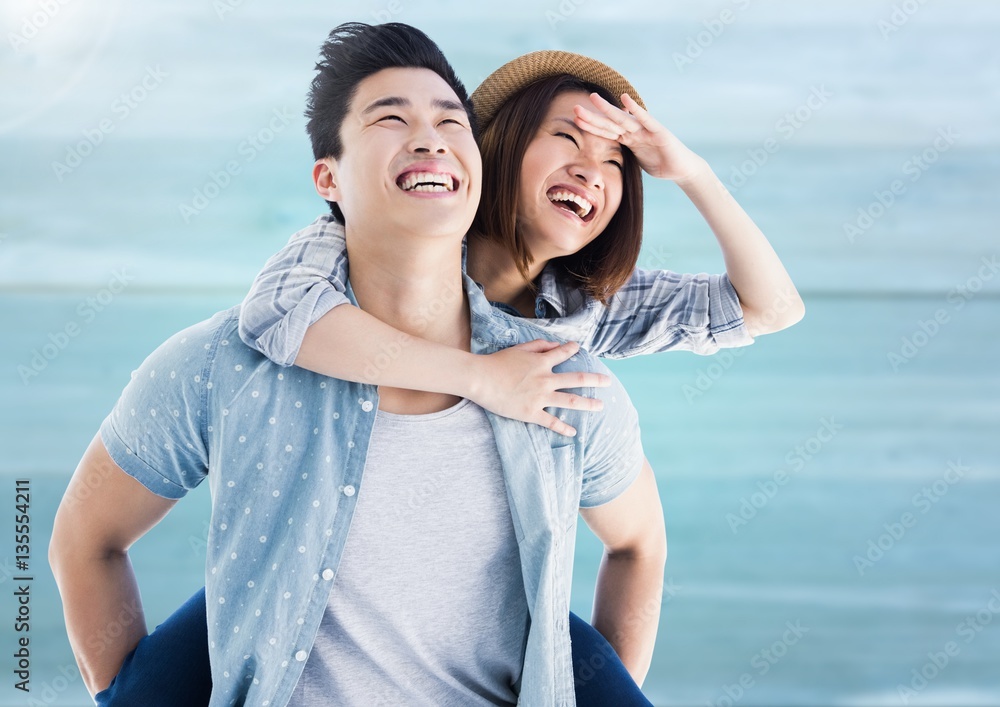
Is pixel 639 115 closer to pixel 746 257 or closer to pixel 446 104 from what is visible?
pixel 746 257

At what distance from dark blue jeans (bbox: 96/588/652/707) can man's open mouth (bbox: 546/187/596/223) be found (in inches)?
28.0

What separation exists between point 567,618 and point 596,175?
73 cm

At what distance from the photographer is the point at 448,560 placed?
1244 mm

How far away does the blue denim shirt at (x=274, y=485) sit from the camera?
46.6 inches

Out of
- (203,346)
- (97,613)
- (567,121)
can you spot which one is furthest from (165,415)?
(567,121)

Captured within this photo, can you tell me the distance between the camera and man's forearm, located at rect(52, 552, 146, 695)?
133 centimetres

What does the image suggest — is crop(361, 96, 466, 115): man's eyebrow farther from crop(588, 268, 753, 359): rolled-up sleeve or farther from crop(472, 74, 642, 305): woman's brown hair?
crop(588, 268, 753, 359): rolled-up sleeve

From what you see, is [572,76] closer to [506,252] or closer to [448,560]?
[506,252]

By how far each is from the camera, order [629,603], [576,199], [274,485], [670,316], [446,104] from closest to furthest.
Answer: [274,485] < [446,104] < [629,603] < [576,199] < [670,316]

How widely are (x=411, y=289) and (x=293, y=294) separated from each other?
16 cm

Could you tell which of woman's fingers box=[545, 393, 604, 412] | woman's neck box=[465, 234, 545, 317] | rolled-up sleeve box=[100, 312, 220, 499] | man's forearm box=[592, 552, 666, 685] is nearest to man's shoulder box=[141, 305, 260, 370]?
rolled-up sleeve box=[100, 312, 220, 499]

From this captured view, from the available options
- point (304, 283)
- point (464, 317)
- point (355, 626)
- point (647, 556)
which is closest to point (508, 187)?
point (464, 317)

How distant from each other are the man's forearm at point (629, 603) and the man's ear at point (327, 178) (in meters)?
0.69

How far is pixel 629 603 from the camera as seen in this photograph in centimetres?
151
